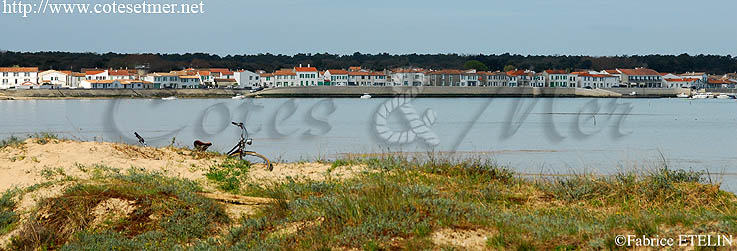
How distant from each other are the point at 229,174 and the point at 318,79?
109 meters

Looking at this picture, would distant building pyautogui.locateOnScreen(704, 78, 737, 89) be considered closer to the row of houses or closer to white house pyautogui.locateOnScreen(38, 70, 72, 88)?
the row of houses

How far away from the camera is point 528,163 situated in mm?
18188

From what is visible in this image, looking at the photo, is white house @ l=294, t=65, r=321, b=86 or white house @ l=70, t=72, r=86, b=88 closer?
white house @ l=70, t=72, r=86, b=88

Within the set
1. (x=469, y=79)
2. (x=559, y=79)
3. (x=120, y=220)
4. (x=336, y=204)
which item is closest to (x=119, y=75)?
(x=469, y=79)

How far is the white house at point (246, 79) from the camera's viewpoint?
378 feet

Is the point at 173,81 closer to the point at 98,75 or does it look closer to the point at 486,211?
the point at 98,75

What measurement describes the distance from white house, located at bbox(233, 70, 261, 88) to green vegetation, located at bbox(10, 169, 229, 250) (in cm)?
10572

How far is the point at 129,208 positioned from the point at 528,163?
37.9 ft

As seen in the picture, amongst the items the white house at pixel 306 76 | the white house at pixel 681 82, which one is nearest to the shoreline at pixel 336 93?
the white house at pixel 681 82

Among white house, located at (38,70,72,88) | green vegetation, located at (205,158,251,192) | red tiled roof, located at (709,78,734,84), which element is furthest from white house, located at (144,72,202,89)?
green vegetation, located at (205,158,251,192)

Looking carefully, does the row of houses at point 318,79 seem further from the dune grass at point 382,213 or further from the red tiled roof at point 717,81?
the dune grass at point 382,213

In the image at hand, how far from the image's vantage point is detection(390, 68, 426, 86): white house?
378 ft

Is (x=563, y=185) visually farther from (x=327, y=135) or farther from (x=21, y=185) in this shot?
(x=327, y=135)

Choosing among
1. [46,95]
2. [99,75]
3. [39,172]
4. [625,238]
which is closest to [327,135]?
[39,172]
